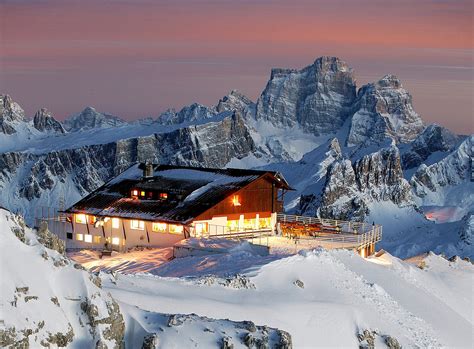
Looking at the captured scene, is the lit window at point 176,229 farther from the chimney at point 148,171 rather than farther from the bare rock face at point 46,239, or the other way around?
the bare rock face at point 46,239

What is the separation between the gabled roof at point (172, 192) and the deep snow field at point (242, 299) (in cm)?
842

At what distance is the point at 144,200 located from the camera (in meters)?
75.3

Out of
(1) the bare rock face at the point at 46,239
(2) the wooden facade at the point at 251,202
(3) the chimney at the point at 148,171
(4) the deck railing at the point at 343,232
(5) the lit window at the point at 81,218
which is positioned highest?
(1) the bare rock face at the point at 46,239

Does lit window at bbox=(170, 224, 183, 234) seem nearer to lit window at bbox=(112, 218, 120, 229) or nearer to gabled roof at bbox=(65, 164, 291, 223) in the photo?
gabled roof at bbox=(65, 164, 291, 223)

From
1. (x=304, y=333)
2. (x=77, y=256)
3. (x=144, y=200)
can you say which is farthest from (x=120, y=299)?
(x=144, y=200)

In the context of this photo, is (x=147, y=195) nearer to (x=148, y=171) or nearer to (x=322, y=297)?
(x=148, y=171)

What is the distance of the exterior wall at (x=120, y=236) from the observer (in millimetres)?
69875

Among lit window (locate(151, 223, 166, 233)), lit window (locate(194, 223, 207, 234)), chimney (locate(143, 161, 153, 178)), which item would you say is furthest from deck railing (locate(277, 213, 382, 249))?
chimney (locate(143, 161, 153, 178))

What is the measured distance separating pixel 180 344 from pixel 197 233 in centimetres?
3254

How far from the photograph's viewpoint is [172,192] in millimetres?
74500

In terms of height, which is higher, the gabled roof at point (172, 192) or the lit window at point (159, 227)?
the gabled roof at point (172, 192)

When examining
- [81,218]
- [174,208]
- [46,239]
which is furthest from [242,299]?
[81,218]

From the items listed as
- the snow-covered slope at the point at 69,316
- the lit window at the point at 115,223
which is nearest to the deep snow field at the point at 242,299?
the snow-covered slope at the point at 69,316

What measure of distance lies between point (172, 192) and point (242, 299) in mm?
28325
